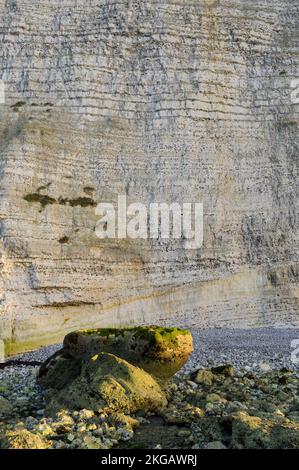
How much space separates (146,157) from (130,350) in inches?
703

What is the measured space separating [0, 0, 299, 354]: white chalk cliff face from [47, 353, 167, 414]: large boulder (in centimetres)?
1172

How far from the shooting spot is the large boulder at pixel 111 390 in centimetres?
1030

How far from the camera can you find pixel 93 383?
10570 millimetres

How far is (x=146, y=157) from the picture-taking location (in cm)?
2820

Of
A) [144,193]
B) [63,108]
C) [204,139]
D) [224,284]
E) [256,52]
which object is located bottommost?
[224,284]

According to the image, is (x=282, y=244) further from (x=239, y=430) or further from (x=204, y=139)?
(x=239, y=430)

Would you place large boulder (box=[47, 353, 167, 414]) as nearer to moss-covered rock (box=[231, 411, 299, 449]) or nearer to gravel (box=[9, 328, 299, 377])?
moss-covered rock (box=[231, 411, 299, 449])

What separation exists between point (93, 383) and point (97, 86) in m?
23.1

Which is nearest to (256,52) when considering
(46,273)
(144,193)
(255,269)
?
(144,193)

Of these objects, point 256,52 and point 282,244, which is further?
point 256,52

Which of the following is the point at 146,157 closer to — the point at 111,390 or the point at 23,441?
the point at 111,390

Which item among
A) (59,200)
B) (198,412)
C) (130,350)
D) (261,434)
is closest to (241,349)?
(130,350)

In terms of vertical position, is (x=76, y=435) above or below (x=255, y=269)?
below

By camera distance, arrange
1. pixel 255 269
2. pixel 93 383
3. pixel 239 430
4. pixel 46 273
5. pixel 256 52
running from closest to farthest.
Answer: pixel 239 430 → pixel 93 383 → pixel 46 273 → pixel 255 269 → pixel 256 52
